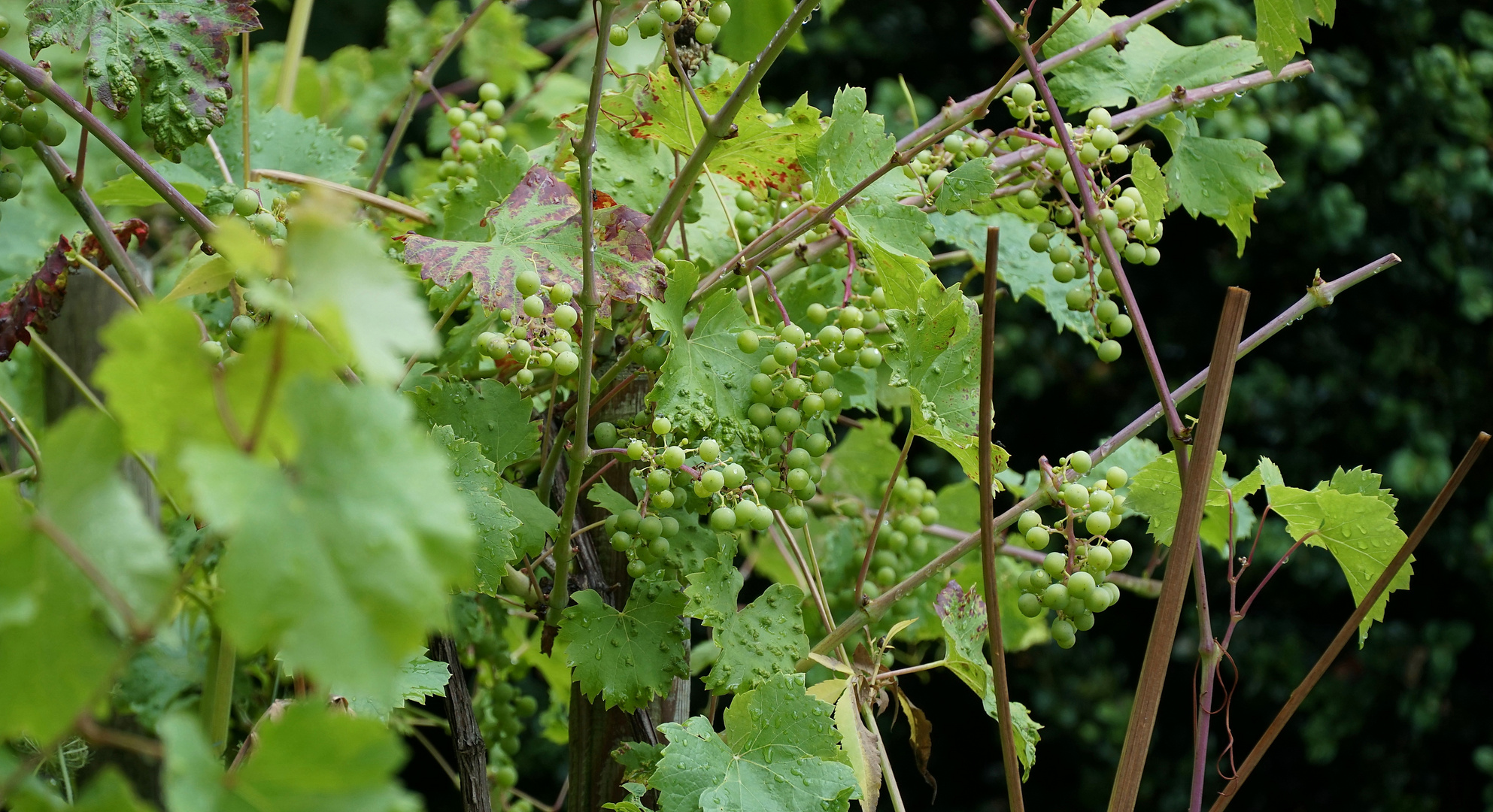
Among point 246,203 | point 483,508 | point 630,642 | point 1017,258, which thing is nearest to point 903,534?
point 1017,258

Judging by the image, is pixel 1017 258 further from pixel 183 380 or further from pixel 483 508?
pixel 183 380

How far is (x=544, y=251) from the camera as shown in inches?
25.8

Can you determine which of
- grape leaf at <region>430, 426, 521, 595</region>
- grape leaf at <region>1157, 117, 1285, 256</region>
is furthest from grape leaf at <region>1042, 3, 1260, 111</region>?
grape leaf at <region>430, 426, 521, 595</region>

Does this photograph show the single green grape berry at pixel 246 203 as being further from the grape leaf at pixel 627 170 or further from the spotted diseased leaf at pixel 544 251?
the grape leaf at pixel 627 170

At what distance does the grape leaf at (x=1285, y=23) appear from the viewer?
0.65 meters

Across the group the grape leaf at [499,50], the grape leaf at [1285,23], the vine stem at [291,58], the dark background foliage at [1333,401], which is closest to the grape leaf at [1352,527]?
the grape leaf at [1285,23]

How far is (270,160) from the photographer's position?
3.10 feet

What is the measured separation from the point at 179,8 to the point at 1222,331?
2.00 feet

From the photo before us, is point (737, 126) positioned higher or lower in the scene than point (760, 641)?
higher

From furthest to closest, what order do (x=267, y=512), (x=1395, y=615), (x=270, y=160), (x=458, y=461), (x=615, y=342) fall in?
(x=1395, y=615) < (x=270, y=160) < (x=615, y=342) < (x=458, y=461) < (x=267, y=512)

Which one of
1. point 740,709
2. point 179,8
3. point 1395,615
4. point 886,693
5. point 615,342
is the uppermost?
point 179,8

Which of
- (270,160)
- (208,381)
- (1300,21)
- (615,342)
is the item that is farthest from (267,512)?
(270,160)

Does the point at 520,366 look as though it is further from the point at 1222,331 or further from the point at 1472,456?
the point at 1472,456

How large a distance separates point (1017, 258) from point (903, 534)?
27 centimetres
